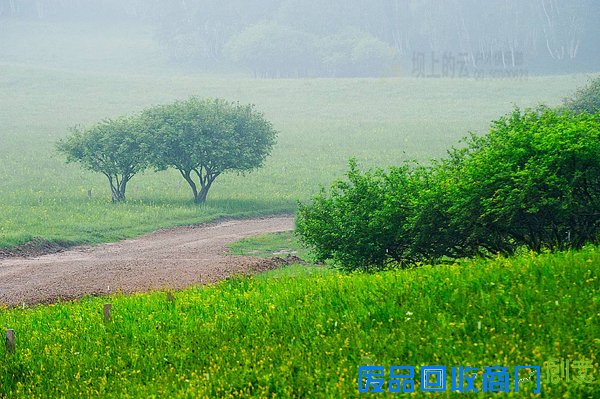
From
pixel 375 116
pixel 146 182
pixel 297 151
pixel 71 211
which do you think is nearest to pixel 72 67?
pixel 375 116

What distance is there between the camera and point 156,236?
44562mm

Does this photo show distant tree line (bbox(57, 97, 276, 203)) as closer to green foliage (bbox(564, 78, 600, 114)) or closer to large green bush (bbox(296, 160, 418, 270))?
green foliage (bbox(564, 78, 600, 114))

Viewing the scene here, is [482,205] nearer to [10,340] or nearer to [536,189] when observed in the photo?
[536,189]

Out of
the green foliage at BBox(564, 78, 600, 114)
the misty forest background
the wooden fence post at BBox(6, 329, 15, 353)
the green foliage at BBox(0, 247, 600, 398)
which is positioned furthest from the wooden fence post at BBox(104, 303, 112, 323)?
the misty forest background

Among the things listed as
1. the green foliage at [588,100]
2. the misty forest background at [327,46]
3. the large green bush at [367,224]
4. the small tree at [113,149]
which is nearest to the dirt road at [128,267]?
the large green bush at [367,224]

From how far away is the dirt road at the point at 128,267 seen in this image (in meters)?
27.3

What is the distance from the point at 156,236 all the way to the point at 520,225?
95.2ft

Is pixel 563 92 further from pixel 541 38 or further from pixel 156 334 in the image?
pixel 156 334

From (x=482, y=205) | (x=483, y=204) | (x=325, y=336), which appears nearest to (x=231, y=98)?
(x=482, y=205)

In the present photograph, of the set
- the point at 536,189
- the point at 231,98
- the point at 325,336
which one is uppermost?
the point at 231,98

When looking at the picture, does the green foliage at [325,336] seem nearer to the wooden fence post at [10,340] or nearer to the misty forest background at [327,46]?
the wooden fence post at [10,340]

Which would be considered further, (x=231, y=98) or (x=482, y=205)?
(x=231, y=98)

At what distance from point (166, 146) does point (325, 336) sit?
46.0 meters

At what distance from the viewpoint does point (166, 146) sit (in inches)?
2202
